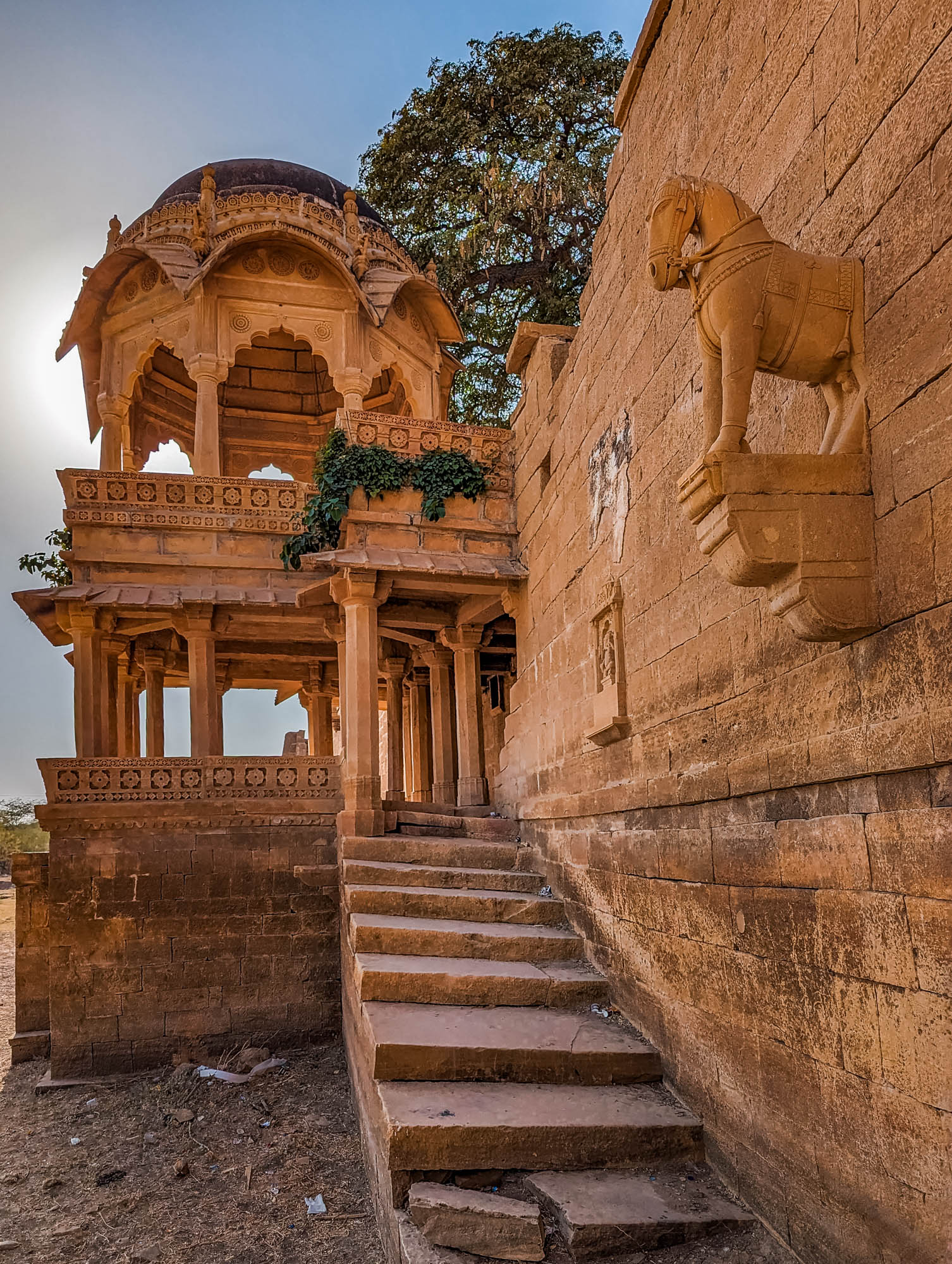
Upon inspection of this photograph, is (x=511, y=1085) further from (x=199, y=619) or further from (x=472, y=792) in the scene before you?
(x=199, y=619)

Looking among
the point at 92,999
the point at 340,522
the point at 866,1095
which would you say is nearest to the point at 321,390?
the point at 340,522

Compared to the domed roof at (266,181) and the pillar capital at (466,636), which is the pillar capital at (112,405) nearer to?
the domed roof at (266,181)

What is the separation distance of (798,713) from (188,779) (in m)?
7.68

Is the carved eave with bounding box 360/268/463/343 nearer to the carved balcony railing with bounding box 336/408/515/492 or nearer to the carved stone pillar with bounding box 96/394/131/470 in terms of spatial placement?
the carved stone pillar with bounding box 96/394/131/470

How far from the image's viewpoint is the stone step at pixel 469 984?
5262 millimetres

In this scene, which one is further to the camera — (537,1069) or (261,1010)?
(261,1010)

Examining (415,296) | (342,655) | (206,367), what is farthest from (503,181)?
(342,655)

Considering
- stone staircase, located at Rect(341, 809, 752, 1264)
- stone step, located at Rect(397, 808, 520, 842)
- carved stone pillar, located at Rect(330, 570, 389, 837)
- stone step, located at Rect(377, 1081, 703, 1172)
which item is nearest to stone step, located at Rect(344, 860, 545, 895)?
stone staircase, located at Rect(341, 809, 752, 1264)

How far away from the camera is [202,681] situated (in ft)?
39.6

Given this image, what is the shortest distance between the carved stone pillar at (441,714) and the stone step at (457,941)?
255 inches

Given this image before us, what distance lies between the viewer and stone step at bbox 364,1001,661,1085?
4461mm

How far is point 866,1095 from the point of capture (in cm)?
288

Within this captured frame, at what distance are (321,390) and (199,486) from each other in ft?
18.9

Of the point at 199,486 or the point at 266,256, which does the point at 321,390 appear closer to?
the point at 266,256
